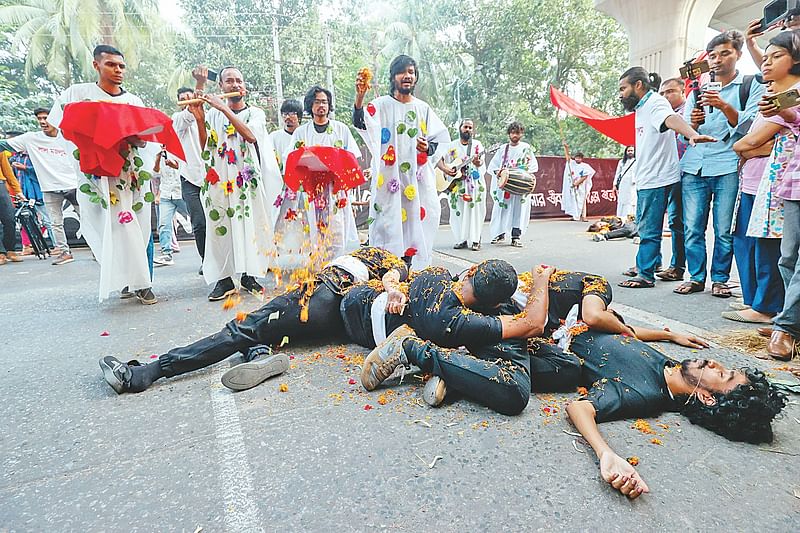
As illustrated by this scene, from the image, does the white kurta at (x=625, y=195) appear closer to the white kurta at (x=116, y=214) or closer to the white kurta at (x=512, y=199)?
the white kurta at (x=512, y=199)

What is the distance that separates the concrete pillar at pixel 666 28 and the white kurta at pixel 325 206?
758cm

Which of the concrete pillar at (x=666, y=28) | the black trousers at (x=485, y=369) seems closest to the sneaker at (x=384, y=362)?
the black trousers at (x=485, y=369)

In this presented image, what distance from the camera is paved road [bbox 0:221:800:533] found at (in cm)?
144

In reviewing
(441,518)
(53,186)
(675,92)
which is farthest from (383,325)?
(53,186)

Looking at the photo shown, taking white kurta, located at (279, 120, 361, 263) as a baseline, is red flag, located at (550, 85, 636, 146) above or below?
above

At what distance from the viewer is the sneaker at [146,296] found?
400cm

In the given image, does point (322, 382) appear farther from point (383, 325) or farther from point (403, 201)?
point (403, 201)

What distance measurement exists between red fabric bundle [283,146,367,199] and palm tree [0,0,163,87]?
18747 mm

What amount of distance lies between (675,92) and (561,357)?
4000 mm

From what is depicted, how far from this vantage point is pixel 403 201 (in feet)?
14.3

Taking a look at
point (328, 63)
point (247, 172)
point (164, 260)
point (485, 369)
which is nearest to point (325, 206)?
point (247, 172)

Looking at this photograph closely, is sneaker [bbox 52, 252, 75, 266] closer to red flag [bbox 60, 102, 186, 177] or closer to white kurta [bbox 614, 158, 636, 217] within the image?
red flag [bbox 60, 102, 186, 177]

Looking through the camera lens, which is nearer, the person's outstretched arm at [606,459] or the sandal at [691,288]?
the person's outstretched arm at [606,459]

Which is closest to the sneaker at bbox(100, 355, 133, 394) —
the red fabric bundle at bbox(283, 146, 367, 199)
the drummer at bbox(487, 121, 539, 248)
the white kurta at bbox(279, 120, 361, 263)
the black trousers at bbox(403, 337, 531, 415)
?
the black trousers at bbox(403, 337, 531, 415)
